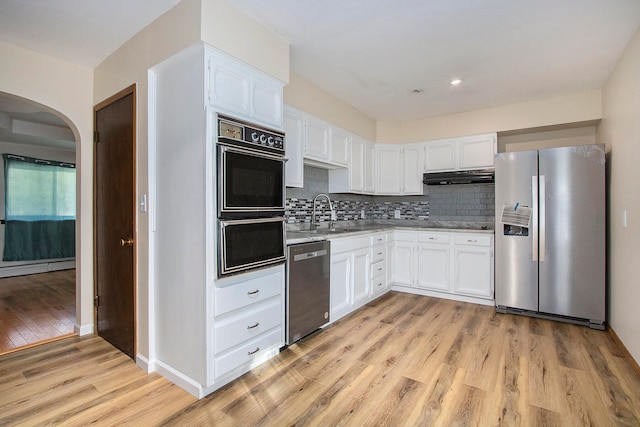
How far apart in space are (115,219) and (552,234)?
13.2 feet

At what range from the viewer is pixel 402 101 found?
149 inches

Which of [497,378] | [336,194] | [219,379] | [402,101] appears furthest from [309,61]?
[497,378]

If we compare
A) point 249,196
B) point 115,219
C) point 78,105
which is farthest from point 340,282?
point 78,105

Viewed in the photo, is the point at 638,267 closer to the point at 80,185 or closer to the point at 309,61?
the point at 309,61

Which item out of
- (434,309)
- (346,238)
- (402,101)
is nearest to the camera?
(346,238)

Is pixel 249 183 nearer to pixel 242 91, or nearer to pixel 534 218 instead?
pixel 242 91

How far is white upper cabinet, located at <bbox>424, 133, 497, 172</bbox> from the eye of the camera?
3.98m

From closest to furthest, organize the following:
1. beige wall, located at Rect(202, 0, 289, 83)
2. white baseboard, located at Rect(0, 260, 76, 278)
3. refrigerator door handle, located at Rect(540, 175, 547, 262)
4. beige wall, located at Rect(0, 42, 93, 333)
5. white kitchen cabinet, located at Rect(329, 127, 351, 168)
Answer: beige wall, located at Rect(202, 0, 289, 83)
beige wall, located at Rect(0, 42, 93, 333)
refrigerator door handle, located at Rect(540, 175, 547, 262)
white kitchen cabinet, located at Rect(329, 127, 351, 168)
white baseboard, located at Rect(0, 260, 76, 278)

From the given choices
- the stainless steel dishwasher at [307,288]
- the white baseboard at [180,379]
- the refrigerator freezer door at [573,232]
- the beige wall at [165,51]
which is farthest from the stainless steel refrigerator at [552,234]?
the white baseboard at [180,379]

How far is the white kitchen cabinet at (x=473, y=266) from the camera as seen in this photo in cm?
365

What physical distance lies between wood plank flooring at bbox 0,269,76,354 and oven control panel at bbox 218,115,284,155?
246 cm

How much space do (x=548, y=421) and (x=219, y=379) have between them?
1.86 meters

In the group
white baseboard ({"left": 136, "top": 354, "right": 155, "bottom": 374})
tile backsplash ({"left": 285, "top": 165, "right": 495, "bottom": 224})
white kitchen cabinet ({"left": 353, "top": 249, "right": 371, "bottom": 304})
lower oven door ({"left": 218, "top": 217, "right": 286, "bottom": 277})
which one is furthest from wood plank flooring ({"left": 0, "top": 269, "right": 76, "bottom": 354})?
white kitchen cabinet ({"left": 353, "top": 249, "right": 371, "bottom": 304})

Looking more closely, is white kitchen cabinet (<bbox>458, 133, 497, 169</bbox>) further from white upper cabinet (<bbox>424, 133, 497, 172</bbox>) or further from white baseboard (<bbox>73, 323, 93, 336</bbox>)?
white baseboard (<bbox>73, 323, 93, 336</bbox>)
